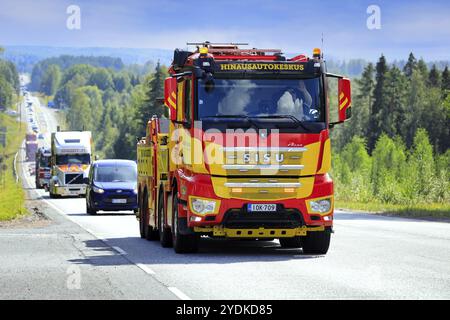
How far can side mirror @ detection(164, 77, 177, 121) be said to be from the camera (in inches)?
724

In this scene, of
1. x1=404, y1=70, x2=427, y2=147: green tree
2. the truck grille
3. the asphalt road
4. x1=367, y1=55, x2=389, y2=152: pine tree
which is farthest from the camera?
x1=367, y1=55, x2=389, y2=152: pine tree

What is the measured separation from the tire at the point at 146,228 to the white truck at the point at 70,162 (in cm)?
3562

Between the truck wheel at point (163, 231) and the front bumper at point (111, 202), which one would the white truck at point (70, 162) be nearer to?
the front bumper at point (111, 202)

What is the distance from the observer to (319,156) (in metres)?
18.1

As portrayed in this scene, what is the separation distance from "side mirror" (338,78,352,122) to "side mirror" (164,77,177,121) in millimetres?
2798

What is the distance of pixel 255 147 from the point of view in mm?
17875

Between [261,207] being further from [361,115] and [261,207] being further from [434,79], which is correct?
[361,115]

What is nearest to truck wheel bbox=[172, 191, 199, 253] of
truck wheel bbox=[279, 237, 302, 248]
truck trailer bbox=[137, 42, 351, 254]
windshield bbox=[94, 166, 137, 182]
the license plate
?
truck trailer bbox=[137, 42, 351, 254]

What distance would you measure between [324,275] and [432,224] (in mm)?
15939

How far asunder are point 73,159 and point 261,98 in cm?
4288

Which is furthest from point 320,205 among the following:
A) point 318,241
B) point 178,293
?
point 178,293

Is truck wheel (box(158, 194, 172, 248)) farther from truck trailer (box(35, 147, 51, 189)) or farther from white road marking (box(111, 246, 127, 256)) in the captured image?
truck trailer (box(35, 147, 51, 189))
